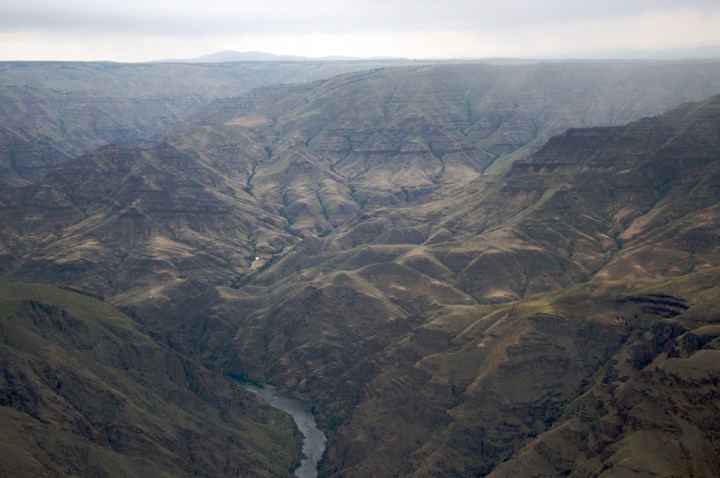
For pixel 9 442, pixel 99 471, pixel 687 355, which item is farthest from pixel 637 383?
pixel 9 442

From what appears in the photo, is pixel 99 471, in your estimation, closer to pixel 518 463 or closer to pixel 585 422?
pixel 518 463

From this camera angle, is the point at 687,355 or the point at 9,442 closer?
the point at 9,442

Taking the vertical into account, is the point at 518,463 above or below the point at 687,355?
below

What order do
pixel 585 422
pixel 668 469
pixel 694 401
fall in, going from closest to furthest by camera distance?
pixel 668 469 → pixel 694 401 → pixel 585 422

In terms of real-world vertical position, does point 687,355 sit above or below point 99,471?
above

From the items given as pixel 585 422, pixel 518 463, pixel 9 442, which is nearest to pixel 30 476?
pixel 9 442

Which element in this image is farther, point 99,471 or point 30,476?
point 99,471

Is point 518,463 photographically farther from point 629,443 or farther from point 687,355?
point 687,355

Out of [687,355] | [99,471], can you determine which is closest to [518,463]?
[687,355]

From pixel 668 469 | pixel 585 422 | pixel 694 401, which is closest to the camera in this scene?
pixel 668 469
